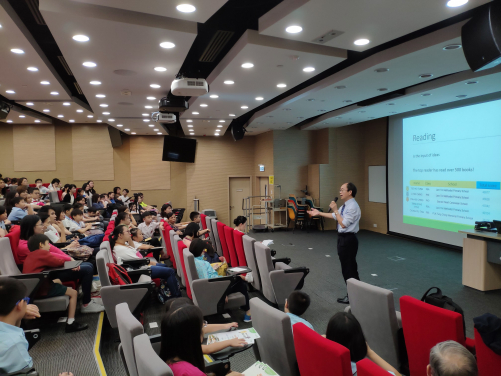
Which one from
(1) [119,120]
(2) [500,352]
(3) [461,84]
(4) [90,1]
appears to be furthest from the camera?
(1) [119,120]

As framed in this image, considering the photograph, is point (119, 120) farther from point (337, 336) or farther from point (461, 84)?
point (337, 336)

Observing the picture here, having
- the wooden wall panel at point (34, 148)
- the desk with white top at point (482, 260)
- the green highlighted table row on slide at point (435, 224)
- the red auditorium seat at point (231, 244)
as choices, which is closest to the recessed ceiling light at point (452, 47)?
the desk with white top at point (482, 260)

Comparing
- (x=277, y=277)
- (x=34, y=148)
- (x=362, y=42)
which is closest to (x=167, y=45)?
(x=362, y=42)

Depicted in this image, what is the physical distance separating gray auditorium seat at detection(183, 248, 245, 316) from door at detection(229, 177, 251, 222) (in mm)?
10059

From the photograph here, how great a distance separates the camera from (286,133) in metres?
11.8

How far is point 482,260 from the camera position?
5066 mm

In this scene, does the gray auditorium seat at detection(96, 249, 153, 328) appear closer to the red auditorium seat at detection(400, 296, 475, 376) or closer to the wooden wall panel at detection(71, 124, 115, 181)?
the red auditorium seat at detection(400, 296, 475, 376)

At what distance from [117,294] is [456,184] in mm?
7371

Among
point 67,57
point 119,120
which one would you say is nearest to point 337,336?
point 67,57

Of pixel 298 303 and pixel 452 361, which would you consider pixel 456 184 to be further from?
pixel 452 361

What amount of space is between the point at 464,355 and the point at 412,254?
271 inches

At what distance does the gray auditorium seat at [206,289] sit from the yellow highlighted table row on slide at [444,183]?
19.9ft

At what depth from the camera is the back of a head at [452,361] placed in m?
1.37

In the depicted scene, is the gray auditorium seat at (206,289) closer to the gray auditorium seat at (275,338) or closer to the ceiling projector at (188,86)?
the gray auditorium seat at (275,338)
